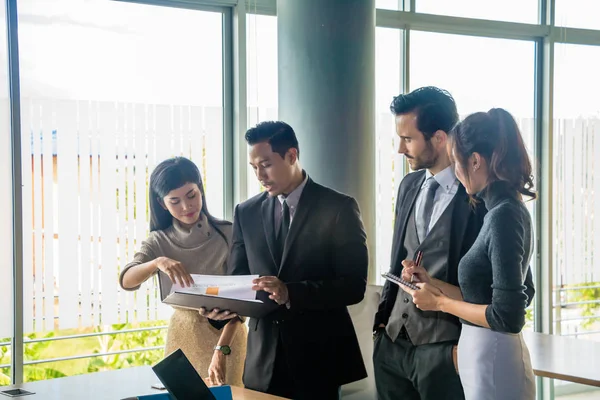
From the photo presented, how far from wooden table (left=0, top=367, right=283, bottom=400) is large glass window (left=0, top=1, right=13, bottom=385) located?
1294mm

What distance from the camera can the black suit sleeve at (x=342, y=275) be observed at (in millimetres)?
2803

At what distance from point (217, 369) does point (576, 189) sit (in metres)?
3.76

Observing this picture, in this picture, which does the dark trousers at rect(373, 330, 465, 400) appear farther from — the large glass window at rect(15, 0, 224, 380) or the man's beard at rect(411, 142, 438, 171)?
the large glass window at rect(15, 0, 224, 380)

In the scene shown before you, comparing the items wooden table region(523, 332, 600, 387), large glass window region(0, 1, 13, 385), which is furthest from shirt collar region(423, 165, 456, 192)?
large glass window region(0, 1, 13, 385)

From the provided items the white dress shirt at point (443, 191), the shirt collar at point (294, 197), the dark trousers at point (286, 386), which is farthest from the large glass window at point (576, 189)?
the dark trousers at point (286, 386)

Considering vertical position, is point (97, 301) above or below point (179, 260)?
below

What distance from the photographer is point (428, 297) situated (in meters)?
2.54

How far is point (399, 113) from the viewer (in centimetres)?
285

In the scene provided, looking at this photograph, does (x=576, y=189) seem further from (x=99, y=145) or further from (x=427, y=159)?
(x=99, y=145)

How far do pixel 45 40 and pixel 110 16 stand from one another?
0.41 meters

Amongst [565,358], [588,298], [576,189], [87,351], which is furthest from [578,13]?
[87,351]

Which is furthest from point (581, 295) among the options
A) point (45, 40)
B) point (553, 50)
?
point (45, 40)

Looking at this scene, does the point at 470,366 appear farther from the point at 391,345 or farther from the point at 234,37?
the point at 234,37

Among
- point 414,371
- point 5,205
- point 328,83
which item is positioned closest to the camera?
point 414,371
